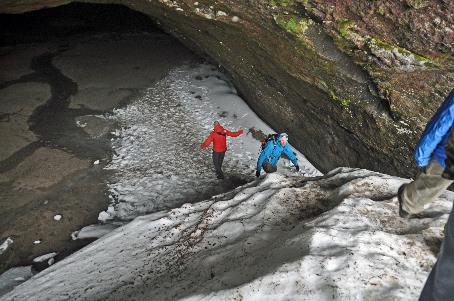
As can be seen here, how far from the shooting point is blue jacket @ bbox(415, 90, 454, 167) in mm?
2678

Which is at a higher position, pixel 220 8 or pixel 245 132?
pixel 220 8

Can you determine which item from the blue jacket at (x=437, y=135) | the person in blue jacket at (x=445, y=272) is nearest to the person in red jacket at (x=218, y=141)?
the blue jacket at (x=437, y=135)

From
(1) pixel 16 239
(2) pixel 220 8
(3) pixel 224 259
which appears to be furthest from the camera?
(2) pixel 220 8

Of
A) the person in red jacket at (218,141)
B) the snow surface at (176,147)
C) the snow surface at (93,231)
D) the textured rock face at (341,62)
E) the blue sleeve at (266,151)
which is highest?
the textured rock face at (341,62)

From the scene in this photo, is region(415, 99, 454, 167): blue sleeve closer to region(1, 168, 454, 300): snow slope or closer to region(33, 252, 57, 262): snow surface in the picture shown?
region(1, 168, 454, 300): snow slope

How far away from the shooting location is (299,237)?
413cm

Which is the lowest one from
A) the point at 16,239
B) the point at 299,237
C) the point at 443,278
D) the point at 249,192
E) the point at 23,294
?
the point at 16,239

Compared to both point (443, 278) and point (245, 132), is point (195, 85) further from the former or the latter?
point (443, 278)

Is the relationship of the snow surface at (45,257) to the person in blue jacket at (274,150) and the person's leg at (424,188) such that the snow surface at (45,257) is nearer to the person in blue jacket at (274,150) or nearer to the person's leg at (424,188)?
the person in blue jacket at (274,150)

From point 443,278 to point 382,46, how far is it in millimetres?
4655

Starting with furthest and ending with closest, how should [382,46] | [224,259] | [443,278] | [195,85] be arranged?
[195,85], [382,46], [224,259], [443,278]

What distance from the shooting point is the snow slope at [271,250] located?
3.50 m

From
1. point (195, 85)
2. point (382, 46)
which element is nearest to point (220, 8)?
point (382, 46)

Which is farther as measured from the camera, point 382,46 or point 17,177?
point 17,177
